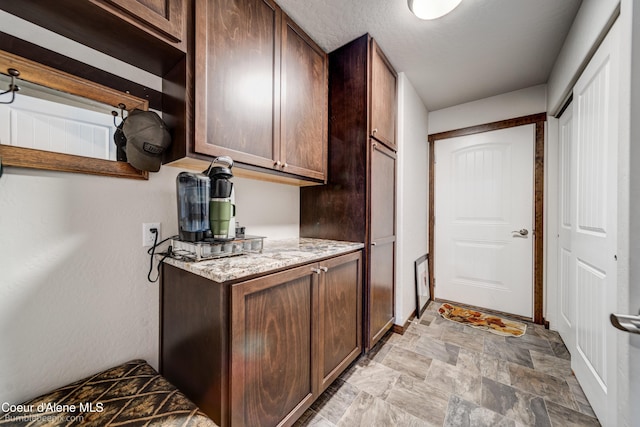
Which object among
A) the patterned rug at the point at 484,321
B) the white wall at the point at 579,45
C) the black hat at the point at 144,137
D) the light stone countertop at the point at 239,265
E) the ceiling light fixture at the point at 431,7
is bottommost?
the patterned rug at the point at 484,321

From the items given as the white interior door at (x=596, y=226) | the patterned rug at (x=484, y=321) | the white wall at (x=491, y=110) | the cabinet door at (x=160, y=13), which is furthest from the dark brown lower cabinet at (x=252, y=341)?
the white wall at (x=491, y=110)

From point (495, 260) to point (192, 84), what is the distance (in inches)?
123

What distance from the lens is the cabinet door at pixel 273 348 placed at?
0.89 meters

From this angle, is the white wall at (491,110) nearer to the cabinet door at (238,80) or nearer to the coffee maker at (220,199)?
the cabinet door at (238,80)

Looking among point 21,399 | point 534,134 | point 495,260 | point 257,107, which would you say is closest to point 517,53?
point 534,134

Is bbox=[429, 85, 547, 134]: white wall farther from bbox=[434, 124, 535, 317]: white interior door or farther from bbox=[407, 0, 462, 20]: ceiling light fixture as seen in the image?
bbox=[407, 0, 462, 20]: ceiling light fixture

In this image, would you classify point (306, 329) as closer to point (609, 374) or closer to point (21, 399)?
point (21, 399)

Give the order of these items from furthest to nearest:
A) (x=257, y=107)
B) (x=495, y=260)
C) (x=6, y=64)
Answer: (x=495, y=260) < (x=257, y=107) < (x=6, y=64)

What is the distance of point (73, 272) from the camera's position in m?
1.00

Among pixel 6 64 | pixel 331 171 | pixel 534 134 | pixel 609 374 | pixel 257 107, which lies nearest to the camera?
pixel 6 64

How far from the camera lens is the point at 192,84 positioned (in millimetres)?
1024

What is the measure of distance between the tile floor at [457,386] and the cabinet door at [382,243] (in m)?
0.26

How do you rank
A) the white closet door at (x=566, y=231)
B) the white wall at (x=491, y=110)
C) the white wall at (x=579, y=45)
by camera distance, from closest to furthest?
the white wall at (x=579, y=45), the white closet door at (x=566, y=231), the white wall at (x=491, y=110)

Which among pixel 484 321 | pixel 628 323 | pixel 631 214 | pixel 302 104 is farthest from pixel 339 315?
pixel 484 321
